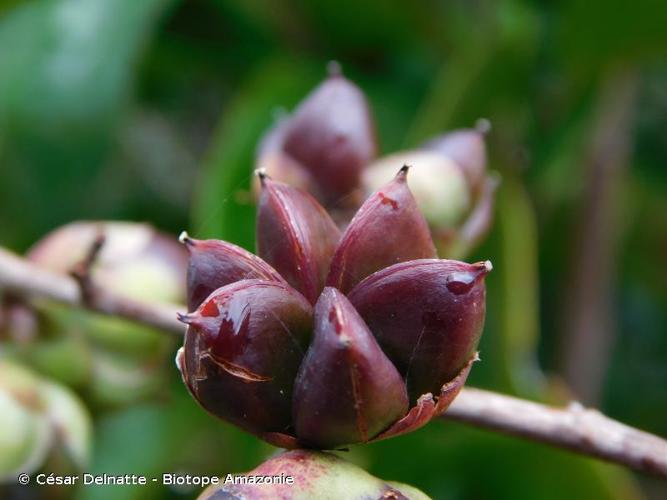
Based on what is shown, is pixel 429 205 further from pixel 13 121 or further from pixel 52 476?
pixel 13 121

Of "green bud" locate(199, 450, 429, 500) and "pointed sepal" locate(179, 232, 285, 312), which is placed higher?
"pointed sepal" locate(179, 232, 285, 312)

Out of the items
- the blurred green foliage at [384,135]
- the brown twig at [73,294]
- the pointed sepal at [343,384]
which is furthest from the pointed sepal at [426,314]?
the blurred green foliage at [384,135]

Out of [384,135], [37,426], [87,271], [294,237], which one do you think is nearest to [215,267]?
[294,237]

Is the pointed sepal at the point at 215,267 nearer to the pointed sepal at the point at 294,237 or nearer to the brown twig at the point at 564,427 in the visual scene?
the pointed sepal at the point at 294,237

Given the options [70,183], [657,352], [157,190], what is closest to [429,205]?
[70,183]

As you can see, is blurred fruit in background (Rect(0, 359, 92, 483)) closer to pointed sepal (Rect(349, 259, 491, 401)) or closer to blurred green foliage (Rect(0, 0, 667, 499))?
blurred green foliage (Rect(0, 0, 667, 499))

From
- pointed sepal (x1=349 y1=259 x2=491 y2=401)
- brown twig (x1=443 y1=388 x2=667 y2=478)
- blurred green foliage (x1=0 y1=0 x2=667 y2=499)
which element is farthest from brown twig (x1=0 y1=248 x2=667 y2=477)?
blurred green foliage (x1=0 y1=0 x2=667 y2=499)

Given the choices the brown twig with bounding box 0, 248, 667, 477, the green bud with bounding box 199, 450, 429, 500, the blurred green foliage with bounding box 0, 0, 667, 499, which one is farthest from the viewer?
the blurred green foliage with bounding box 0, 0, 667, 499
